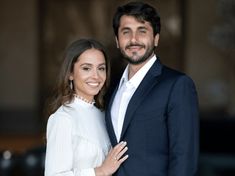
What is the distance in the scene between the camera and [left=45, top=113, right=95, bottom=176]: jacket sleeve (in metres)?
2.91

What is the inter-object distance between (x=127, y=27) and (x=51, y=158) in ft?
2.34

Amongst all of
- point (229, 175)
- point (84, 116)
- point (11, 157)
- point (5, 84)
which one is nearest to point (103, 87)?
point (84, 116)

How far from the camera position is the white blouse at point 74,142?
291cm

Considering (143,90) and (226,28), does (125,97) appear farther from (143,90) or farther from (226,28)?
(226,28)

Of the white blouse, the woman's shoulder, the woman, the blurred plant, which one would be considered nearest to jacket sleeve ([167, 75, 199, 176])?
the woman

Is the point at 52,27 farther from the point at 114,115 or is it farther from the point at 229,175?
the point at 114,115

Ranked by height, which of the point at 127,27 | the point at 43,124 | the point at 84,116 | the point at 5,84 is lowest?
the point at 43,124

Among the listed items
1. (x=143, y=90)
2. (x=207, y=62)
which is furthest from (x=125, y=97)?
(x=207, y=62)

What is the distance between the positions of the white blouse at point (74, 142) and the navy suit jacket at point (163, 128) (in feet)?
0.58

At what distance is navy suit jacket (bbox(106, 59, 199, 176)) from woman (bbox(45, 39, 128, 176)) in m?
0.07

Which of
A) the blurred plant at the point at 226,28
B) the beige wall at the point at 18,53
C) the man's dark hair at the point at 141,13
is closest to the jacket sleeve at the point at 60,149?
the man's dark hair at the point at 141,13

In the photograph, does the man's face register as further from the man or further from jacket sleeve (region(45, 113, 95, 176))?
jacket sleeve (region(45, 113, 95, 176))

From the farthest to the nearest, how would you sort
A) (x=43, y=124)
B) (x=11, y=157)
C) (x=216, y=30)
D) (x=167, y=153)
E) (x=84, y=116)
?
(x=43, y=124) < (x=216, y=30) < (x=11, y=157) < (x=84, y=116) < (x=167, y=153)

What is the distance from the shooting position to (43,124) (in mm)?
10969
